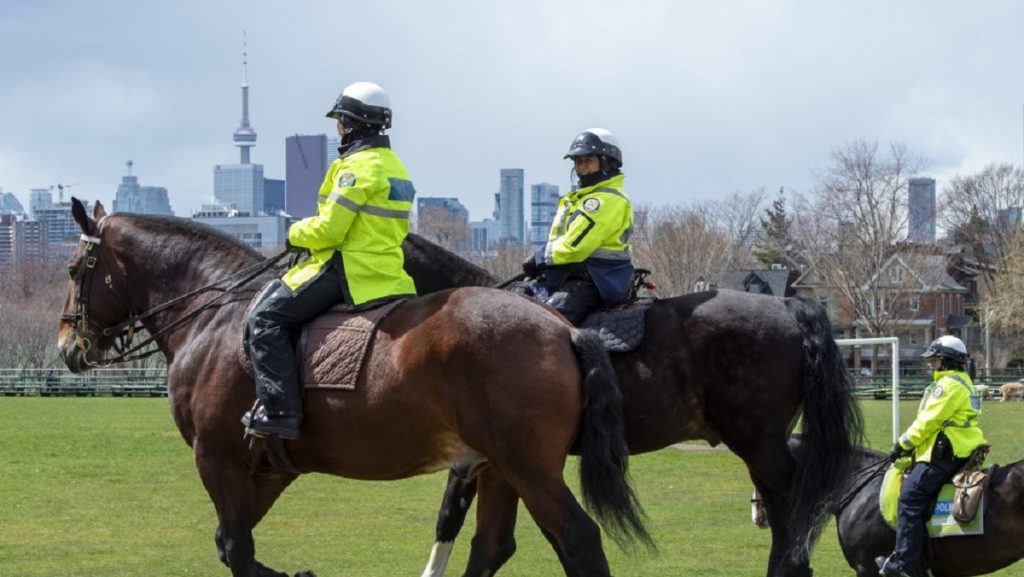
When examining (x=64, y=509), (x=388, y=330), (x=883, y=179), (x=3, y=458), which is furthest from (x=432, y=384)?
(x=883, y=179)

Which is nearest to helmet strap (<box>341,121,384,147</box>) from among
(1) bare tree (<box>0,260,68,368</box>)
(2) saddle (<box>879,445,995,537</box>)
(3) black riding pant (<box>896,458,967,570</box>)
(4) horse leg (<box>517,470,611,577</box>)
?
(4) horse leg (<box>517,470,611,577</box>)

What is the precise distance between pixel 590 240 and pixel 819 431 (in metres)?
1.95

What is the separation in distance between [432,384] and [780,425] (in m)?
3.04

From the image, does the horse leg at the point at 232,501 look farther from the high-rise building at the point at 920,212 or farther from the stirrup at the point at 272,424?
the high-rise building at the point at 920,212

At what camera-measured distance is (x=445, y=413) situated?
7438 millimetres

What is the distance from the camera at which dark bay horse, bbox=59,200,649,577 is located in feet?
23.6

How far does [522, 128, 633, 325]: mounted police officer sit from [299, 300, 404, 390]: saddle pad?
6.24 ft

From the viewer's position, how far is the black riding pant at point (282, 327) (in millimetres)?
7805

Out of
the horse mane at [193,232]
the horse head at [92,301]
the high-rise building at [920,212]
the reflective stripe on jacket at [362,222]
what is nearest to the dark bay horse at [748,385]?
the horse mane at [193,232]

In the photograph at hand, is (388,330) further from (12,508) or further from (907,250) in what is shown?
(907,250)

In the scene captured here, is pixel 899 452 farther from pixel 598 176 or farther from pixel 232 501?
pixel 232 501

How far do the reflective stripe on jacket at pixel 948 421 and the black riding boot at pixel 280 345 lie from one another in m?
4.08

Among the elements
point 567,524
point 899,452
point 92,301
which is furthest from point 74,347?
point 899,452

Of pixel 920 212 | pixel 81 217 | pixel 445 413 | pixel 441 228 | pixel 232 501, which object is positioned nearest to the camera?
pixel 445 413
